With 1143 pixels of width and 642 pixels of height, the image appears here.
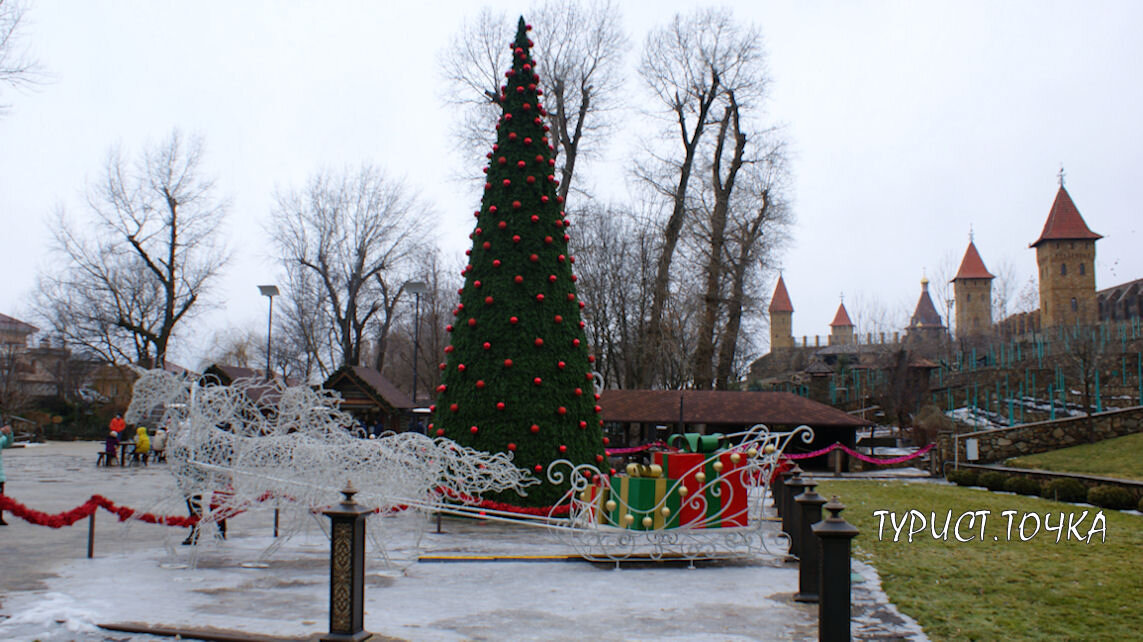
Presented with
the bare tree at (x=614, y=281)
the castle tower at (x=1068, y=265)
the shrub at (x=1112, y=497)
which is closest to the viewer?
the shrub at (x=1112, y=497)

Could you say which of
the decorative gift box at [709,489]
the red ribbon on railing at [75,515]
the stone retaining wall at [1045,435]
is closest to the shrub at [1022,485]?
the stone retaining wall at [1045,435]

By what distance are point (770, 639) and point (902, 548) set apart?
4.61m

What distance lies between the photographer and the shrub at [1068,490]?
14.2m

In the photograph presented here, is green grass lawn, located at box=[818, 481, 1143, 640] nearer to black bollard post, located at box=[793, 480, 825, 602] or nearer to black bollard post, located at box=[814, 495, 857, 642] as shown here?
black bollard post, located at box=[793, 480, 825, 602]

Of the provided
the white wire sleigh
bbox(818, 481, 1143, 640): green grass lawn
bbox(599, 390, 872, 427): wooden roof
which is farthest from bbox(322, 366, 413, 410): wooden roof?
the white wire sleigh

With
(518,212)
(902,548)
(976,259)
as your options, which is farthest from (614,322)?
(976,259)

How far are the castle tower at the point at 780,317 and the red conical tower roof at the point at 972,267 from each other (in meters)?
21.3

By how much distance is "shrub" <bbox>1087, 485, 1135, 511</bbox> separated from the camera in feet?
42.2

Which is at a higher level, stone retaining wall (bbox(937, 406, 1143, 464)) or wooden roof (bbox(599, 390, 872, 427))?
wooden roof (bbox(599, 390, 872, 427))

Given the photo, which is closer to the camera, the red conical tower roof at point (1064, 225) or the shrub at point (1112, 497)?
the shrub at point (1112, 497)

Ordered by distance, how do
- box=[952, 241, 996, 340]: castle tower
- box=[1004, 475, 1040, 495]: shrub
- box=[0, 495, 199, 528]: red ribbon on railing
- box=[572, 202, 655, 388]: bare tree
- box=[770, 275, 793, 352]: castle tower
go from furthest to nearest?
box=[770, 275, 793, 352]: castle tower < box=[952, 241, 996, 340]: castle tower < box=[572, 202, 655, 388]: bare tree < box=[1004, 475, 1040, 495]: shrub < box=[0, 495, 199, 528]: red ribbon on railing

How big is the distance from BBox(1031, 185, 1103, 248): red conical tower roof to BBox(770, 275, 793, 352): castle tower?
30907 millimetres

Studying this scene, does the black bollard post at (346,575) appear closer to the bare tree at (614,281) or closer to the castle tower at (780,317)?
the bare tree at (614,281)

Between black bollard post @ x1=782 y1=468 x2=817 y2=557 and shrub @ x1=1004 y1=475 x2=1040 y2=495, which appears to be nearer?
black bollard post @ x1=782 y1=468 x2=817 y2=557
